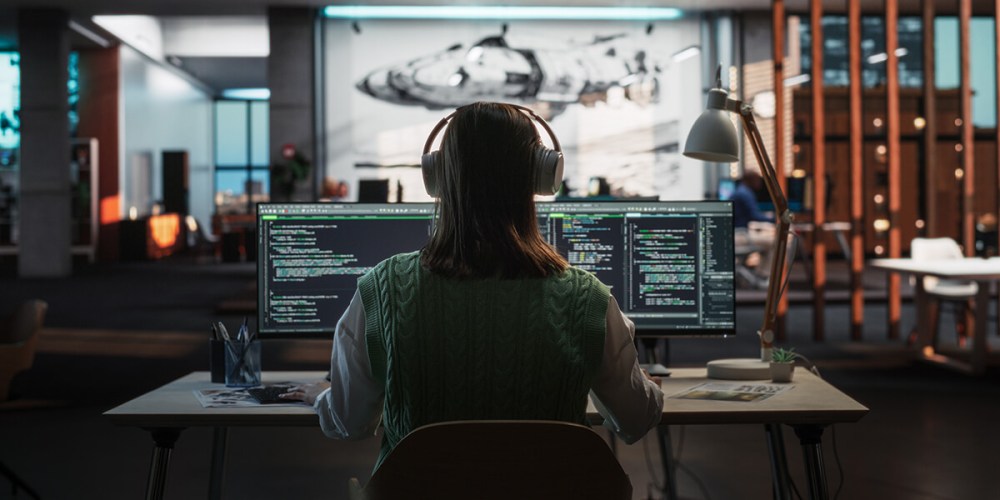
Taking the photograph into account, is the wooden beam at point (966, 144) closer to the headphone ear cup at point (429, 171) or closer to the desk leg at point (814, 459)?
the desk leg at point (814, 459)

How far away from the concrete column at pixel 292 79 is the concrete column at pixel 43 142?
320cm

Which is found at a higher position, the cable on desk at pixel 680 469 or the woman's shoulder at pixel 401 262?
the woman's shoulder at pixel 401 262

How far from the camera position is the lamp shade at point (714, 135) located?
264 centimetres

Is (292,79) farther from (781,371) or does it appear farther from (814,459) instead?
(814,459)

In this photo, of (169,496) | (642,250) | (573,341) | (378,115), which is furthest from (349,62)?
(573,341)

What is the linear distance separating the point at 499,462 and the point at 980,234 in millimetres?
10680

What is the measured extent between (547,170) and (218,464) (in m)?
1.48

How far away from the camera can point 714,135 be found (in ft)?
8.70

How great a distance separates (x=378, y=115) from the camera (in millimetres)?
15906

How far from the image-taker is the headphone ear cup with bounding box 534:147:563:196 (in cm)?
178

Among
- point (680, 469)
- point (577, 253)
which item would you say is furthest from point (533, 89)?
Answer: point (577, 253)

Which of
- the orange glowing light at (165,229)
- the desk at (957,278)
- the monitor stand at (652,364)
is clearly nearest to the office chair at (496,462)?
the monitor stand at (652,364)

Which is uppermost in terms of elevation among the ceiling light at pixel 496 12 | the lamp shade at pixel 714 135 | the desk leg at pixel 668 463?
the ceiling light at pixel 496 12

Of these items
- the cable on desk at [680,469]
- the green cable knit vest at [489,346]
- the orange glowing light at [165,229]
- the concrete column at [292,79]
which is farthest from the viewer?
the orange glowing light at [165,229]
